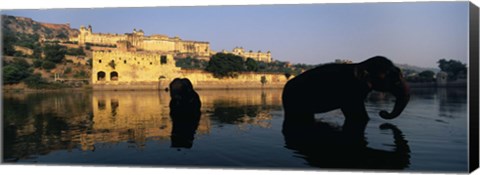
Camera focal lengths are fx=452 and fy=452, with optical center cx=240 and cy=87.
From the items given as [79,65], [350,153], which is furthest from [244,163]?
[79,65]

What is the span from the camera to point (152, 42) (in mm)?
77438

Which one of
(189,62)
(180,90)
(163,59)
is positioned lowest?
(180,90)

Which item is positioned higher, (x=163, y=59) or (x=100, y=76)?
(x=163, y=59)

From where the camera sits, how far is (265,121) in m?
13.1

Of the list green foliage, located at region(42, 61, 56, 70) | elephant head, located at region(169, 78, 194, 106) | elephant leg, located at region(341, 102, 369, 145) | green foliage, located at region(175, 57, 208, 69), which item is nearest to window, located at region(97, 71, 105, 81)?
green foliage, located at region(42, 61, 56, 70)

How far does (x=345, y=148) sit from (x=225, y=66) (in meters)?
40.6

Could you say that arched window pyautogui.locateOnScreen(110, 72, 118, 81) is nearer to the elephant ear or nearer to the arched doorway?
the arched doorway

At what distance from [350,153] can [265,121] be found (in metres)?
4.91

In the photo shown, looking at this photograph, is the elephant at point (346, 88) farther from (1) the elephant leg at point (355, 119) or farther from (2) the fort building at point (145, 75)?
(2) the fort building at point (145, 75)

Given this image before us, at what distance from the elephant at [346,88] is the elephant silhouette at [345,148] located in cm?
50

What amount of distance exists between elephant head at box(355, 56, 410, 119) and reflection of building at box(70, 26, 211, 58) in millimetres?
58758

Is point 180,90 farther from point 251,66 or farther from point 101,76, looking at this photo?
point 251,66

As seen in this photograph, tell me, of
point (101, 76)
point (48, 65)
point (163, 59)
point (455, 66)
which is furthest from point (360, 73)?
point (48, 65)

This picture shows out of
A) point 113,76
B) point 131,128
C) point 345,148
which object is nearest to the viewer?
point 345,148
